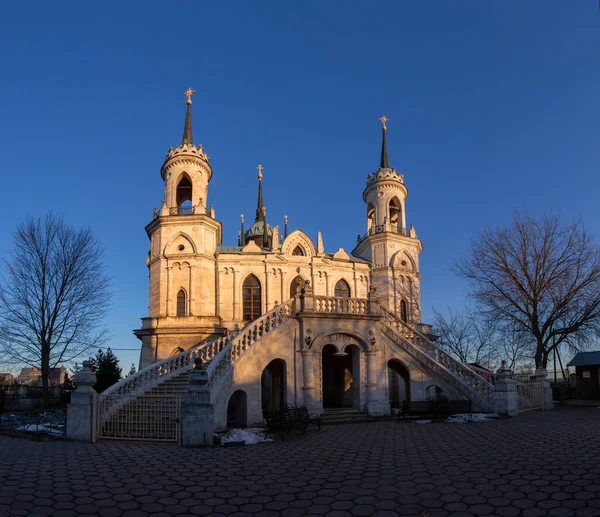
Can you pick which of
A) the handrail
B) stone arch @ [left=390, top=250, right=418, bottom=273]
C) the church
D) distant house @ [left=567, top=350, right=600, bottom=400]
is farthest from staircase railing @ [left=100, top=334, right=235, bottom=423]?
distant house @ [left=567, top=350, right=600, bottom=400]

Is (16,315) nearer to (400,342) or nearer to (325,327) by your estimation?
(325,327)

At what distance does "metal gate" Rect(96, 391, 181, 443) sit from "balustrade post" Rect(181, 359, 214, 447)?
0.51m

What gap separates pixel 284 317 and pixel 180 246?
12312mm

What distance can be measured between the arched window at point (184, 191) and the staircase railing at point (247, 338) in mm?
15517

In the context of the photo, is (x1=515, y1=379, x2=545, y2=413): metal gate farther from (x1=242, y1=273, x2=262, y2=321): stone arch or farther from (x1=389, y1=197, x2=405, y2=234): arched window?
(x1=242, y1=273, x2=262, y2=321): stone arch

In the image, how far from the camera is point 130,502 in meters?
7.38

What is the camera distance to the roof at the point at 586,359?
2905 cm

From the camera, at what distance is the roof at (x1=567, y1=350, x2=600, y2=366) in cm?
2905

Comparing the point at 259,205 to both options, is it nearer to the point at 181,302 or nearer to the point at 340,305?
the point at 181,302

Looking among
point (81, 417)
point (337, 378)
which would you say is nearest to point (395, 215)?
point (337, 378)

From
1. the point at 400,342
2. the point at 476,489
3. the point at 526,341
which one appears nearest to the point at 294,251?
the point at 400,342

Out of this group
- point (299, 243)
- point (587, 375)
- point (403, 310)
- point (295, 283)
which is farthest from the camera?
point (403, 310)

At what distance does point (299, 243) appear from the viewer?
32906 mm

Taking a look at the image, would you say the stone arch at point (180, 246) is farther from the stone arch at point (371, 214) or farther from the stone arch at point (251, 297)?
the stone arch at point (371, 214)
